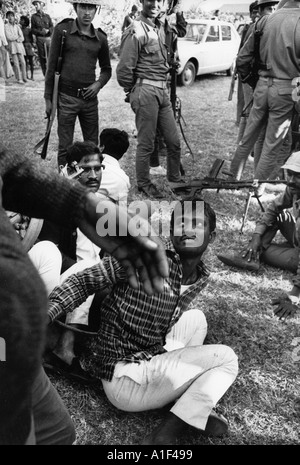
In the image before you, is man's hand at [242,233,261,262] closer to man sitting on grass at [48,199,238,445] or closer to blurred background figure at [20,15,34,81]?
man sitting on grass at [48,199,238,445]

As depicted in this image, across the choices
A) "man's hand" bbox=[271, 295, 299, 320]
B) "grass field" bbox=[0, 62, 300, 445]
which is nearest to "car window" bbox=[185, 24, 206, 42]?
"grass field" bbox=[0, 62, 300, 445]

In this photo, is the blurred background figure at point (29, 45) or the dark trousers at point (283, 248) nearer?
the dark trousers at point (283, 248)

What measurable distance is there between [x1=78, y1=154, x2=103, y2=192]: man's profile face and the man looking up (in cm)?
160

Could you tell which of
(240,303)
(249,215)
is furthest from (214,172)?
(240,303)

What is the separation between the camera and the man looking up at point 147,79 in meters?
4.27

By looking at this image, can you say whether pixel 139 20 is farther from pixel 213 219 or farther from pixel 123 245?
pixel 123 245

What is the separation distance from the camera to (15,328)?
0.63 m

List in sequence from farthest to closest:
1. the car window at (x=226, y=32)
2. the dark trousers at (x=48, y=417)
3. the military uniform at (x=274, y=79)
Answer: the car window at (x=226, y=32), the military uniform at (x=274, y=79), the dark trousers at (x=48, y=417)

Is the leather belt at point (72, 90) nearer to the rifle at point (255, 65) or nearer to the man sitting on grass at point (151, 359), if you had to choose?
the rifle at point (255, 65)

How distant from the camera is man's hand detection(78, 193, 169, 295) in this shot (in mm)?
900

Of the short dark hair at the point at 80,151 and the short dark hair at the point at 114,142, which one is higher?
the short dark hair at the point at 80,151

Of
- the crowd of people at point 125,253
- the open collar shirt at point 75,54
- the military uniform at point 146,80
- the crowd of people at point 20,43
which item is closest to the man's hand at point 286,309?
the crowd of people at point 125,253

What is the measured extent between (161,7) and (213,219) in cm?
283

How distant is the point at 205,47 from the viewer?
461 inches
